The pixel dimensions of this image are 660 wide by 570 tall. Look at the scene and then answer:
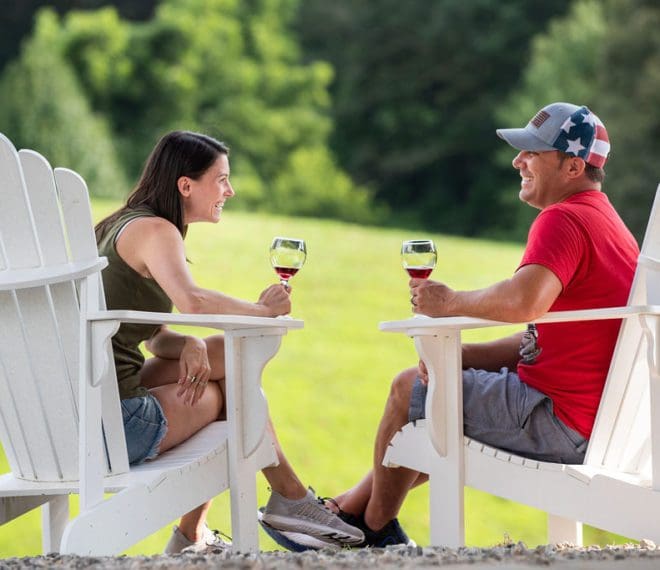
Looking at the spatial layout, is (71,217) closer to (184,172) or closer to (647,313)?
(184,172)

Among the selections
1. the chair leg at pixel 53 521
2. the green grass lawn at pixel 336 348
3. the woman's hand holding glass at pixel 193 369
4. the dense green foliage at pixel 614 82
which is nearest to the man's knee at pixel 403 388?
the woman's hand holding glass at pixel 193 369

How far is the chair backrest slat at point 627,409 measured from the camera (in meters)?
2.63

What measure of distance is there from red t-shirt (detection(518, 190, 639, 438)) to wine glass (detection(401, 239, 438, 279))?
0.23 meters

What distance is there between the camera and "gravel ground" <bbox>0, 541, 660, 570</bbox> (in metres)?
2.06

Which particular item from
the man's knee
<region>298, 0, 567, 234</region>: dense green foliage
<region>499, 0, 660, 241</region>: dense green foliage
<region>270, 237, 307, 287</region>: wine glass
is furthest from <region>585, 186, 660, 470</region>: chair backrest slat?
<region>298, 0, 567, 234</region>: dense green foliage

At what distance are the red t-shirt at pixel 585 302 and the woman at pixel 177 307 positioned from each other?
2.21 ft

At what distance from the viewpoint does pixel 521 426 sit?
273cm

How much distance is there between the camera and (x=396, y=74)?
20828 mm

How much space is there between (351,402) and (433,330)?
6589mm

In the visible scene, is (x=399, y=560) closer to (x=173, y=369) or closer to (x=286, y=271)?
(x=286, y=271)

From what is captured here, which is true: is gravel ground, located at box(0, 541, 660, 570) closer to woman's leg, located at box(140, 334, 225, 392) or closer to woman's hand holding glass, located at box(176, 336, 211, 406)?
woman's hand holding glass, located at box(176, 336, 211, 406)

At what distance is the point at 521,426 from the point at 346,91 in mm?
18360

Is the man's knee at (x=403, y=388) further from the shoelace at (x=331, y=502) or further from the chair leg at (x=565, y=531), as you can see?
the chair leg at (x=565, y=531)

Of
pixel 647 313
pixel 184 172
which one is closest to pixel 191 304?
pixel 184 172
